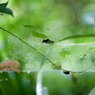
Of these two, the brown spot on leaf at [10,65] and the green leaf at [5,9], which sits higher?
the green leaf at [5,9]

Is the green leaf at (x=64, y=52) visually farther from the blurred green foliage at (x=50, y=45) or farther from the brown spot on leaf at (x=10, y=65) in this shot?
the brown spot on leaf at (x=10, y=65)

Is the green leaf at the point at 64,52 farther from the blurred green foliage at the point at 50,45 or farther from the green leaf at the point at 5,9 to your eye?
the green leaf at the point at 5,9

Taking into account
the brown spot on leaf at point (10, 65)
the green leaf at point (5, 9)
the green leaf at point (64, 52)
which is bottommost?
the brown spot on leaf at point (10, 65)

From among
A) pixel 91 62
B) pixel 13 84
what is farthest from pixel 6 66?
pixel 91 62

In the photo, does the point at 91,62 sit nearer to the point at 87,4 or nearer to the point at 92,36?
the point at 92,36

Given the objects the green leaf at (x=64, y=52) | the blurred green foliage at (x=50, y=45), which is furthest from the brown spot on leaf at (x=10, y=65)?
the green leaf at (x=64, y=52)

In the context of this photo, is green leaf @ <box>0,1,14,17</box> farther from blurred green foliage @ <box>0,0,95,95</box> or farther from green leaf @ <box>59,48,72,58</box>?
green leaf @ <box>59,48,72,58</box>

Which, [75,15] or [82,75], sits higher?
[75,15]

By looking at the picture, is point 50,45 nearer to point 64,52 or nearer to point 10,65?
point 64,52

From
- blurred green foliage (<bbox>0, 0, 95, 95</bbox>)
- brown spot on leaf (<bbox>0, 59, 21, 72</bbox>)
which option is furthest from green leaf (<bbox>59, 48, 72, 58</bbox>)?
brown spot on leaf (<bbox>0, 59, 21, 72</bbox>)
